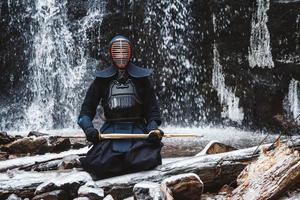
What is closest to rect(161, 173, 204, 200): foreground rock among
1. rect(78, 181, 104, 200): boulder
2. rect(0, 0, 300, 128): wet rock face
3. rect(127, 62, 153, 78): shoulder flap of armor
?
rect(78, 181, 104, 200): boulder

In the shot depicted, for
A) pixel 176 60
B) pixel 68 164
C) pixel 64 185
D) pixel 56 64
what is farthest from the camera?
pixel 56 64

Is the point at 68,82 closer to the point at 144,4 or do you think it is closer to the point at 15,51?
the point at 15,51

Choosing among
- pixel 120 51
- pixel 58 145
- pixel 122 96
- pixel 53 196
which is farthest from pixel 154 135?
pixel 58 145

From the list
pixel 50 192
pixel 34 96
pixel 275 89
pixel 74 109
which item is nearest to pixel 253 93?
pixel 275 89

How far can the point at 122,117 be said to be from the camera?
4.22 meters

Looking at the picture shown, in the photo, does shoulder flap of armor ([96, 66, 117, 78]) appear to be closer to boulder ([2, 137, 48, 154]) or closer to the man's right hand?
the man's right hand

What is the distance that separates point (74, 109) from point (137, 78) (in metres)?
9.20

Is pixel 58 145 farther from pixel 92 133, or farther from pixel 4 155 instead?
pixel 92 133

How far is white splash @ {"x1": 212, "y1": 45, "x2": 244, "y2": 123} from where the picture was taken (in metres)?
12.7

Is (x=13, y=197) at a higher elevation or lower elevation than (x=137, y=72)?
lower

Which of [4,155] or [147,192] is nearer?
[147,192]

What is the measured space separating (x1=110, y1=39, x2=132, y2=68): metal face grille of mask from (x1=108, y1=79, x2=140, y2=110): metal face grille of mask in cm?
21

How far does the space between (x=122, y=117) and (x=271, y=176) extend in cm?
151

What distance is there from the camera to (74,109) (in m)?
13.2
